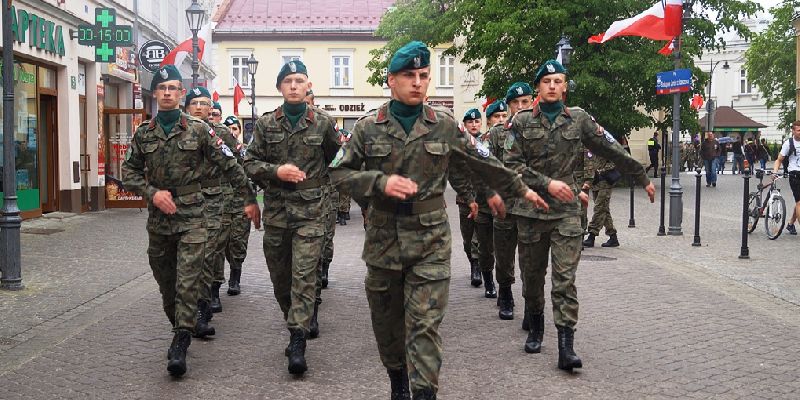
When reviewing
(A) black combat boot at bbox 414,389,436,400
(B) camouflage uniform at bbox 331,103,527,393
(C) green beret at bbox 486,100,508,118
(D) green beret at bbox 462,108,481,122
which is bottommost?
(A) black combat boot at bbox 414,389,436,400

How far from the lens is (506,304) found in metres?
8.64

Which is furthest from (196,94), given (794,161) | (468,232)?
(794,161)

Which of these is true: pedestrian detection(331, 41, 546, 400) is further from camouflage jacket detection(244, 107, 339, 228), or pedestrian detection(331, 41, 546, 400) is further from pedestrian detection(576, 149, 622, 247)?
pedestrian detection(576, 149, 622, 247)

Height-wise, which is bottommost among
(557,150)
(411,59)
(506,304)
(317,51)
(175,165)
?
(506,304)

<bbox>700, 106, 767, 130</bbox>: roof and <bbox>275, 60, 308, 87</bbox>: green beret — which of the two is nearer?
<bbox>275, 60, 308, 87</bbox>: green beret

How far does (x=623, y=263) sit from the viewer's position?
12.8 m

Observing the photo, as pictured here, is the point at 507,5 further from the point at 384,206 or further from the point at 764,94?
the point at 764,94

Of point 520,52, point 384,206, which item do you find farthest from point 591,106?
point 384,206

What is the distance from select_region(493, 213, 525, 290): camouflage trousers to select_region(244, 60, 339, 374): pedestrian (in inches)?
70.9

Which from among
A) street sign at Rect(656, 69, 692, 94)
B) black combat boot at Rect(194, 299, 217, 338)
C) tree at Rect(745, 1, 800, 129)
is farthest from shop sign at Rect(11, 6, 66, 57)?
tree at Rect(745, 1, 800, 129)

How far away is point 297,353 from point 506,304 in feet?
8.75

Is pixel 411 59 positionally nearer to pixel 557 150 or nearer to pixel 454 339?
pixel 557 150

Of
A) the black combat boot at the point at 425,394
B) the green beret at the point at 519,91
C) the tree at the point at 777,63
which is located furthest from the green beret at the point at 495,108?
the tree at the point at 777,63

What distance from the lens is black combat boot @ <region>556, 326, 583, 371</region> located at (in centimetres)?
646
